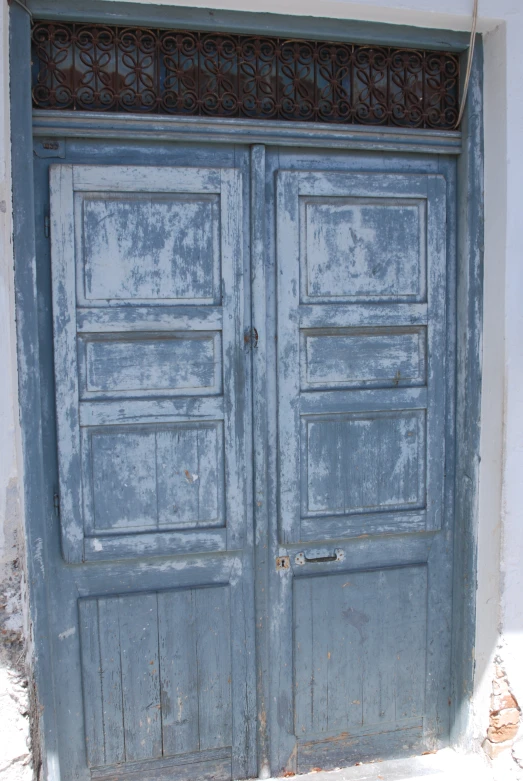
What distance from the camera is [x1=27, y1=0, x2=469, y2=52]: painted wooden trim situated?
2.33m

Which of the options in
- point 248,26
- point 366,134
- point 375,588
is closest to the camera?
point 248,26

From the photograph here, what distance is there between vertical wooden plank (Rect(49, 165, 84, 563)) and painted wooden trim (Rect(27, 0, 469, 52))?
1.67ft

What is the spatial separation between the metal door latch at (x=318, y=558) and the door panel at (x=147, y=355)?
266mm

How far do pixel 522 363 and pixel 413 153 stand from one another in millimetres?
908

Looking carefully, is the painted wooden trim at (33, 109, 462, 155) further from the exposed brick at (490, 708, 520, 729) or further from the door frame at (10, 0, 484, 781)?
the exposed brick at (490, 708, 520, 729)

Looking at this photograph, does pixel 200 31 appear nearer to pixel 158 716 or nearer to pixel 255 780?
pixel 158 716

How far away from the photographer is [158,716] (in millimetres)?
2623

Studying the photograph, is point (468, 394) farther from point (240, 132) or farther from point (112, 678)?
point (112, 678)

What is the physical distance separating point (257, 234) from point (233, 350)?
433mm

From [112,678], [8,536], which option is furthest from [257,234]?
[112,678]

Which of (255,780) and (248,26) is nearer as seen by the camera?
(248,26)

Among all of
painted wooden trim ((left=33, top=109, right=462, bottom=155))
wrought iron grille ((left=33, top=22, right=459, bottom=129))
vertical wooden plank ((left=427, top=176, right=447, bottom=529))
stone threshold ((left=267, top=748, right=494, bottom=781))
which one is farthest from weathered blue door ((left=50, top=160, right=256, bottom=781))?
vertical wooden plank ((left=427, top=176, right=447, bottom=529))

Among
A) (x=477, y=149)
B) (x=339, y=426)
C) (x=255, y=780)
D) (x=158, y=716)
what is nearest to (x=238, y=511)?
(x=339, y=426)

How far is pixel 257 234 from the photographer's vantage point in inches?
101
